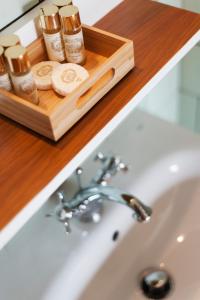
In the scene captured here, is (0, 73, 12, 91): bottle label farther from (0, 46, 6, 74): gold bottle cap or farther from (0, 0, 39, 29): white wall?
(0, 0, 39, 29): white wall

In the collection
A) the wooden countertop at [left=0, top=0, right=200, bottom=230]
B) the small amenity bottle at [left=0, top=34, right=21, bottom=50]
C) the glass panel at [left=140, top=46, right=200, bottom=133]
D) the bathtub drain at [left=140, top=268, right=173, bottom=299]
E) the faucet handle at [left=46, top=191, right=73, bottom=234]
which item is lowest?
the bathtub drain at [left=140, top=268, right=173, bottom=299]

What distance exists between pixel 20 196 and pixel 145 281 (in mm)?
449

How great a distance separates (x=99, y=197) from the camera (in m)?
0.82

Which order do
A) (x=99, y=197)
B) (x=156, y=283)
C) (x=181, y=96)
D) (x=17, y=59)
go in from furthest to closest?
(x=181, y=96), (x=156, y=283), (x=99, y=197), (x=17, y=59)

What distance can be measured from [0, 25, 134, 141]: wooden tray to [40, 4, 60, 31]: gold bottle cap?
1.7 inches

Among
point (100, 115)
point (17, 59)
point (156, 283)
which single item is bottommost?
point (156, 283)

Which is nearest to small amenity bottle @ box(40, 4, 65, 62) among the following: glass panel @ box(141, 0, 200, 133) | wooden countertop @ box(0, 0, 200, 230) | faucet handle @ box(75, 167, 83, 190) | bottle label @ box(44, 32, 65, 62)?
bottle label @ box(44, 32, 65, 62)

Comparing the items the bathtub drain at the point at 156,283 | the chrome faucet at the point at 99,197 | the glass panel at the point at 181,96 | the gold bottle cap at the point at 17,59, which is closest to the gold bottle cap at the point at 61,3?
the gold bottle cap at the point at 17,59

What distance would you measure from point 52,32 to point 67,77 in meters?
0.08

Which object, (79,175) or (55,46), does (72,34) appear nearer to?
(55,46)

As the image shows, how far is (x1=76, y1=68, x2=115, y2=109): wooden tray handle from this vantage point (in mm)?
647

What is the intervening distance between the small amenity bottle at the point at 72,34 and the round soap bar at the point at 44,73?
3cm

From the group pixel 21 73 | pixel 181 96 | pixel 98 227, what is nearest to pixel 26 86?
pixel 21 73

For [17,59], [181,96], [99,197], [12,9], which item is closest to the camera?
[17,59]
